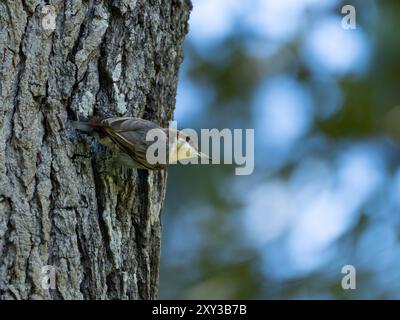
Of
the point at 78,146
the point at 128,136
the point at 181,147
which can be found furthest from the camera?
the point at 181,147

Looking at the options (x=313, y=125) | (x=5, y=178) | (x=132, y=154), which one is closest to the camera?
(x=5, y=178)

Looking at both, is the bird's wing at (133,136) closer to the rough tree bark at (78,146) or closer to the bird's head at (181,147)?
the rough tree bark at (78,146)

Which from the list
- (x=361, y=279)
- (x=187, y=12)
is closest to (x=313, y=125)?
(x=361, y=279)

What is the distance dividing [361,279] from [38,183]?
4763 millimetres

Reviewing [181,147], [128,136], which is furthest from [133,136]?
[181,147]

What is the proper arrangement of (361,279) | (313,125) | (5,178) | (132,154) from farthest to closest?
(313,125)
(361,279)
(132,154)
(5,178)

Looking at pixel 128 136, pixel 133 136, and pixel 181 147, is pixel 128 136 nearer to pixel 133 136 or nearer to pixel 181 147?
pixel 133 136

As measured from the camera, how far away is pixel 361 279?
7574 mm

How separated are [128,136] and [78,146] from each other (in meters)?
0.26

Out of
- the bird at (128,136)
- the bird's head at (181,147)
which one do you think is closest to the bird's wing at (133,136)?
the bird at (128,136)

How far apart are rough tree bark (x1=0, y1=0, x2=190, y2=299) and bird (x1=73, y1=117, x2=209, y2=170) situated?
0.04 metres

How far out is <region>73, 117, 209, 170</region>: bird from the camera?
11.7 feet

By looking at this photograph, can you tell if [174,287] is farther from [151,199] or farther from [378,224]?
[151,199]

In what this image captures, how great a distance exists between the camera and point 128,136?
3.74 meters
